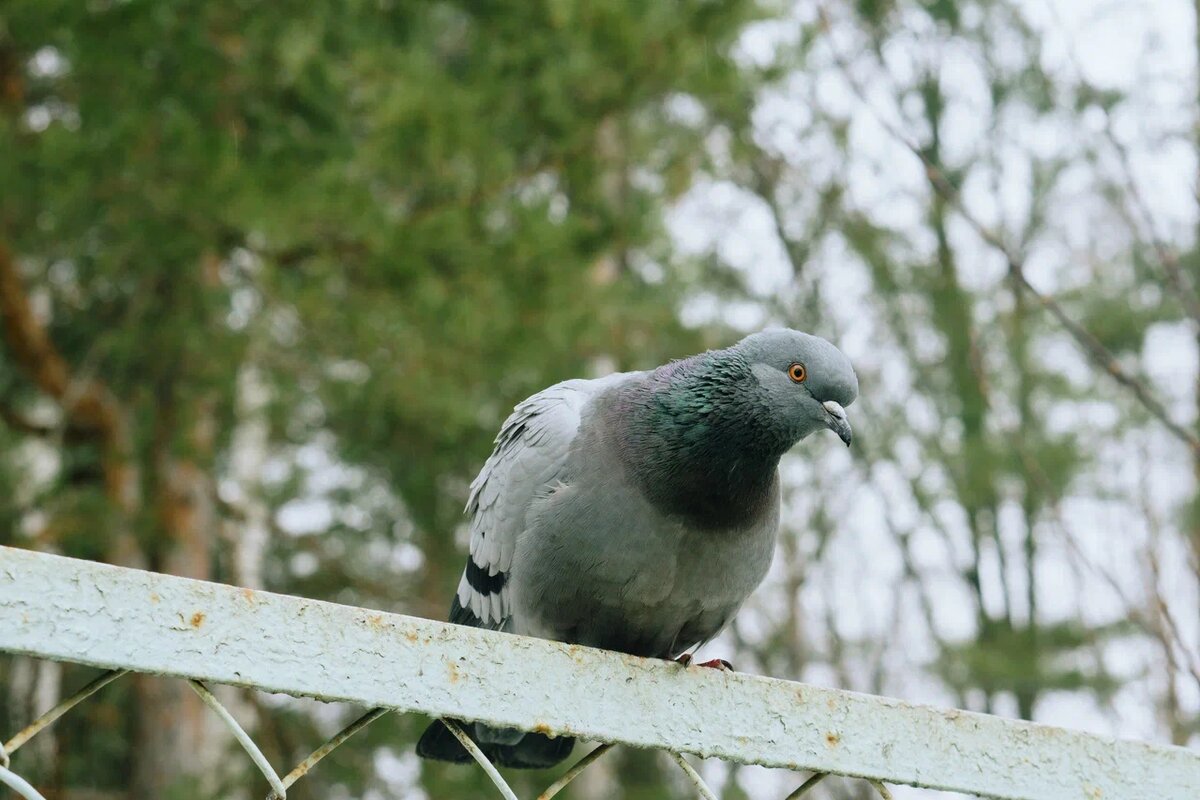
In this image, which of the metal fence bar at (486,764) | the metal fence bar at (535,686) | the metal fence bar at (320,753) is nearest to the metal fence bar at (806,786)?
the metal fence bar at (535,686)

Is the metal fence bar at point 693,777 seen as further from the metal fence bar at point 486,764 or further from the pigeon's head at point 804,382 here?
the pigeon's head at point 804,382

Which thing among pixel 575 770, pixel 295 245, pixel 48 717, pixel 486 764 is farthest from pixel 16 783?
pixel 295 245

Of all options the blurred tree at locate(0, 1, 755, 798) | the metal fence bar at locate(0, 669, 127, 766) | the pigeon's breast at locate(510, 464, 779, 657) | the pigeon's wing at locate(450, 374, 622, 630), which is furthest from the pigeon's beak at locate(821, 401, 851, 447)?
the blurred tree at locate(0, 1, 755, 798)

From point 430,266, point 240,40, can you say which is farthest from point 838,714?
point 240,40

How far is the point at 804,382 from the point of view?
9.25 ft

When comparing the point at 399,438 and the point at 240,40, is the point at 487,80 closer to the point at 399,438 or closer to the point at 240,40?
the point at 240,40

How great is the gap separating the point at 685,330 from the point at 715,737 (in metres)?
6.70

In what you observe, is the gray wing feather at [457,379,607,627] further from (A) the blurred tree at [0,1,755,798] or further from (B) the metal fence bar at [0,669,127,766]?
(A) the blurred tree at [0,1,755,798]

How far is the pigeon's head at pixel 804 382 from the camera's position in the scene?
2.79m

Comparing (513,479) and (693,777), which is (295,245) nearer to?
(513,479)

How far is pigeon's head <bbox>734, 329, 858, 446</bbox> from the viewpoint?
2785 mm

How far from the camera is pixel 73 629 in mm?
1164

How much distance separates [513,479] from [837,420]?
30.2 inches

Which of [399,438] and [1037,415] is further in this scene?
[1037,415]
